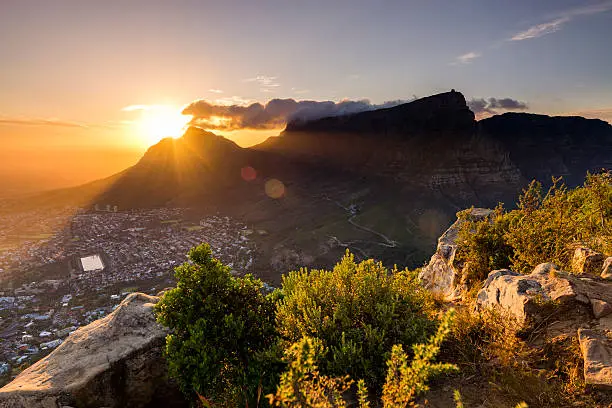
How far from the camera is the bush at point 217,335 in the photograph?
8039 millimetres

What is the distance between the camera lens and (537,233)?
12211 mm

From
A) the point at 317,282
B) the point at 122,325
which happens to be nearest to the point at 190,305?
the point at 317,282

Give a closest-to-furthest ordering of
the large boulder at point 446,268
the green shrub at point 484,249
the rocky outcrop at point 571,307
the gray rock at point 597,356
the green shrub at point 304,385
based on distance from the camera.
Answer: the green shrub at point 304,385 < the gray rock at point 597,356 < the rocky outcrop at point 571,307 < the green shrub at point 484,249 < the large boulder at point 446,268

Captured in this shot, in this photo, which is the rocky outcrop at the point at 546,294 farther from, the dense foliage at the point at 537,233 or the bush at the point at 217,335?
the bush at the point at 217,335

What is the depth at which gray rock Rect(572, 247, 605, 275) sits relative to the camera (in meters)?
10.1

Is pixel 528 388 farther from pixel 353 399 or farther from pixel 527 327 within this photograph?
pixel 353 399

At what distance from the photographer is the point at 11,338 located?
55000mm

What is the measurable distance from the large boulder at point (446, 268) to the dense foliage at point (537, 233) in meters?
0.89

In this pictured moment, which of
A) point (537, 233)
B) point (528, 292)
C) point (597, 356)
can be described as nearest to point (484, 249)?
point (537, 233)

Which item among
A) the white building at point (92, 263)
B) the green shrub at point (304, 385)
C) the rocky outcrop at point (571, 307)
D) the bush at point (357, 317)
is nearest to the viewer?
the green shrub at point (304, 385)

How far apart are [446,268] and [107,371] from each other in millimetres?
18178

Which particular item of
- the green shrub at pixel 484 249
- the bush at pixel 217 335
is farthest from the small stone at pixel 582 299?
the bush at pixel 217 335

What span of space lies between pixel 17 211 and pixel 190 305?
269 metres

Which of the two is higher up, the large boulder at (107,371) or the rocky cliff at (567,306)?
the rocky cliff at (567,306)
